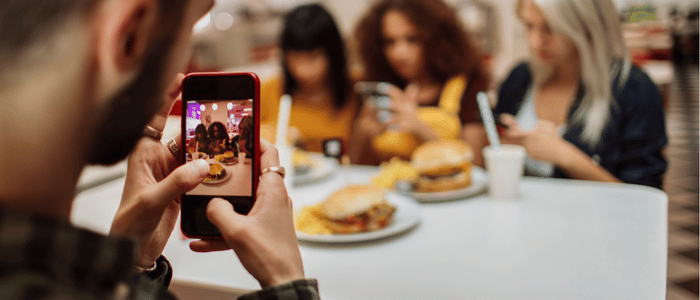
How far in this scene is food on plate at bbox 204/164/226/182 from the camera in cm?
55

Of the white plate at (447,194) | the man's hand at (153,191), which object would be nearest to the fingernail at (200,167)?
the man's hand at (153,191)

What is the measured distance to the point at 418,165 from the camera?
1.47 metres

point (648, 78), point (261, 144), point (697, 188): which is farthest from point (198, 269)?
point (697, 188)

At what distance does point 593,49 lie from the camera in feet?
4.99

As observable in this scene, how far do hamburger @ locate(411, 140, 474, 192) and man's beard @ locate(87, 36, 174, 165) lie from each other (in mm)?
1142

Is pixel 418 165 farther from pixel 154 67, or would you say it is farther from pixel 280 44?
pixel 280 44

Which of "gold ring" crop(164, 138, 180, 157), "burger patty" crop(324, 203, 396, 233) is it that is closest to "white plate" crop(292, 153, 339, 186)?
"burger patty" crop(324, 203, 396, 233)

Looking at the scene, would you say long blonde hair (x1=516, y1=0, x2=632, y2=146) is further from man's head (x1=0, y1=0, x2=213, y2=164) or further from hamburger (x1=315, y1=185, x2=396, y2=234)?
man's head (x1=0, y1=0, x2=213, y2=164)

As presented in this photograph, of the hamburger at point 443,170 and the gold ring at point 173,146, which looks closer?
the gold ring at point 173,146

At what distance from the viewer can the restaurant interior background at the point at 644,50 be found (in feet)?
4.08

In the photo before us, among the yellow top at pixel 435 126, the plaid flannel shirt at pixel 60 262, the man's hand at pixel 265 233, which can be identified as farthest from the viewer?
the yellow top at pixel 435 126

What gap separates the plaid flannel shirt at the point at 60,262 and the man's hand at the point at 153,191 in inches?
6.6

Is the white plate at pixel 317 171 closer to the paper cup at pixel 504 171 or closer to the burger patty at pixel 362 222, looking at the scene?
the burger patty at pixel 362 222

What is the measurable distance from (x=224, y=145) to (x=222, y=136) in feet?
0.04
